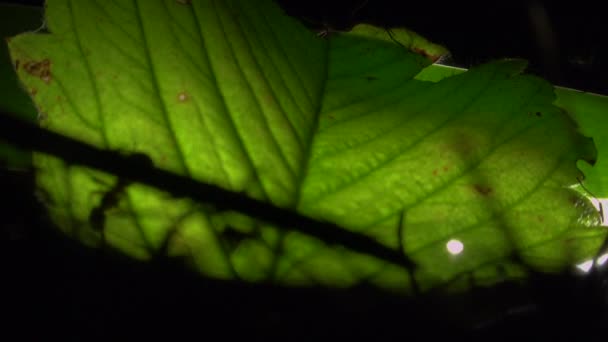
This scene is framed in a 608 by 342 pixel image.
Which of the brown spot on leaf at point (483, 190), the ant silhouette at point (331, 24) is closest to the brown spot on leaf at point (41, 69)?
the ant silhouette at point (331, 24)

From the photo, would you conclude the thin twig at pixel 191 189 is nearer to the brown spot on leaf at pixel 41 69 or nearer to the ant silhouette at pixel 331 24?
the brown spot on leaf at pixel 41 69

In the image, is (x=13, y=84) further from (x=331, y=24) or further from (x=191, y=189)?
(x=331, y=24)

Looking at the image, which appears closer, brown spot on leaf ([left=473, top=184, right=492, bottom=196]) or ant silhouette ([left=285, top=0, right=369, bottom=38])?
brown spot on leaf ([left=473, top=184, right=492, bottom=196])

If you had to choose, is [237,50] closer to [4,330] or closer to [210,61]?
[210,61]

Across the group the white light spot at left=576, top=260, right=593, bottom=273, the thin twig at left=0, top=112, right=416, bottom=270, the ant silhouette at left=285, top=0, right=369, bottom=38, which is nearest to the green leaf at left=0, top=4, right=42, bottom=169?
the thin twig at left=0, top=112, right=416, bottom=270

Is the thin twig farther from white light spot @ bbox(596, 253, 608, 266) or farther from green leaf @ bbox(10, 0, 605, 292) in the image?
white light spot @ bbox(596, 253, 608, 266)

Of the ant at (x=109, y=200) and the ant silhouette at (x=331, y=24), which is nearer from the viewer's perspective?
the ant at (x=109, y=200)

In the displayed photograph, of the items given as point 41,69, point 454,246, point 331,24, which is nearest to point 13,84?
point 41,69

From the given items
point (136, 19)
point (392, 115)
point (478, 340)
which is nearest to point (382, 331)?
point (478, 340)
